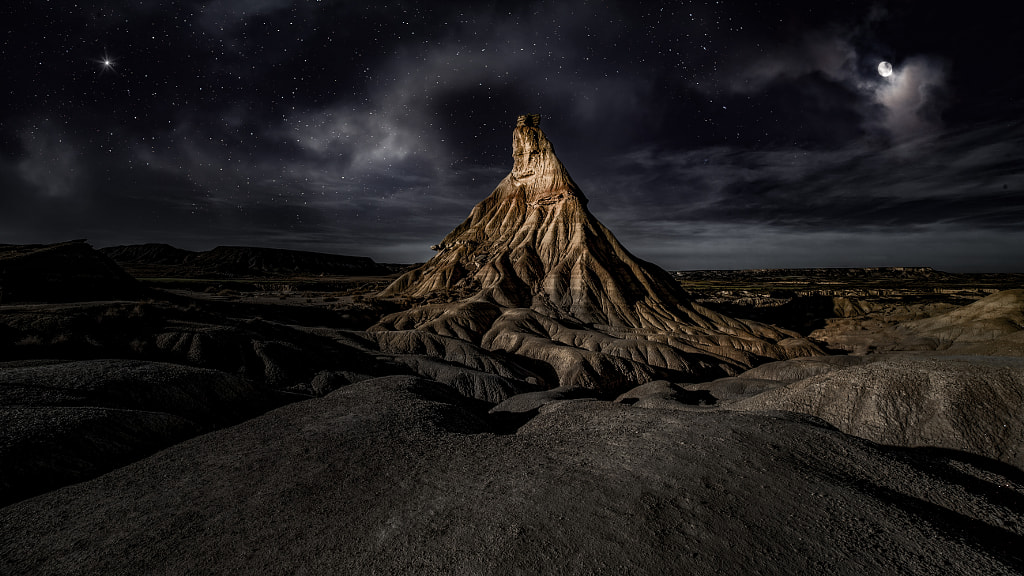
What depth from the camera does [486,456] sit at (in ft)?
34.7

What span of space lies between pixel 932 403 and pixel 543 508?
1736 cm

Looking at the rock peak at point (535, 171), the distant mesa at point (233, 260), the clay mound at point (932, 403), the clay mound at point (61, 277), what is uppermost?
the rock peak at point (535, 171)

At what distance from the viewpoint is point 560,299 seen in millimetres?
58812

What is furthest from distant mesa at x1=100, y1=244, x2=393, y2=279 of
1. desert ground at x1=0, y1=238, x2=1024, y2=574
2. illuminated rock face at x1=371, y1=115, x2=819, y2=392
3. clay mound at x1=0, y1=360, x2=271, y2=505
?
desert ground at x1=0, y1=238, x2=1024, y2=574

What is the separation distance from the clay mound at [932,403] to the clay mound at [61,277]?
174 ft

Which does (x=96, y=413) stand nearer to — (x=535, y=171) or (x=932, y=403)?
(x=932, y=403)

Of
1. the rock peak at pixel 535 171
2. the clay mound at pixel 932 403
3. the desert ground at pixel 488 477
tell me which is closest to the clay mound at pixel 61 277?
the desert ground at pixel 488 477

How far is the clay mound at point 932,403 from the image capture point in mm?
13531

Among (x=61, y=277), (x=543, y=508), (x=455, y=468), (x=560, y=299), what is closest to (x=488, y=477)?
(x=455, y=468)

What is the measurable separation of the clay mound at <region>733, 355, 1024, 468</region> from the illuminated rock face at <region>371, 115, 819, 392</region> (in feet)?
67.7

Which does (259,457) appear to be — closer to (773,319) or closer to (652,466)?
(652,466)

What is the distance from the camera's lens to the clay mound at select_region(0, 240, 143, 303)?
3058cm

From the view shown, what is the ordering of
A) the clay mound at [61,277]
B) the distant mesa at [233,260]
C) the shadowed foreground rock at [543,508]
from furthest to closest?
the distant mesa at [233,260] < the clay mound at [61,277] < the shadowed foreground rock at [543,508]

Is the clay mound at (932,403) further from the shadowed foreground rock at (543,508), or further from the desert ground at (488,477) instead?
the shadowed foreground rock at (543,508)
